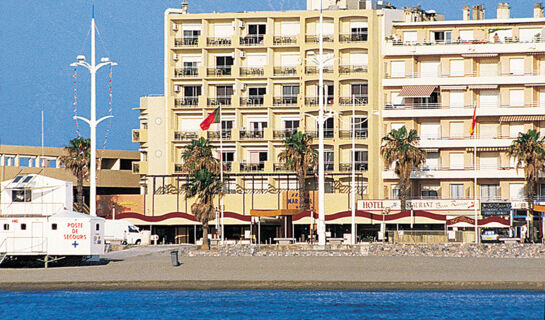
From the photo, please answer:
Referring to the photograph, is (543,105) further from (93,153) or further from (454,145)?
(93,153)

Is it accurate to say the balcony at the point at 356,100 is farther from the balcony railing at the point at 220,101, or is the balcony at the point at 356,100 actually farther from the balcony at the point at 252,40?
the balcony railing at the point at 220,101

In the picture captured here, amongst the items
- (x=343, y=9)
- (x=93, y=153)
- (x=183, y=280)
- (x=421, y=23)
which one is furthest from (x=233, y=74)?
(x=183, y=280)

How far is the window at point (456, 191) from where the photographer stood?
9525 cm

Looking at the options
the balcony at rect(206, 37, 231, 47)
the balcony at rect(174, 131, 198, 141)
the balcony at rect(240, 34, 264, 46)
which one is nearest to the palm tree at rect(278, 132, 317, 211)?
the balcony at rect(174, 131, 198, 141)

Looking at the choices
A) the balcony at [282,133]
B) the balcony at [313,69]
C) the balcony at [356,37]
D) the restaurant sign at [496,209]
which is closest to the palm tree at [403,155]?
the restaurant sign at [496,209]

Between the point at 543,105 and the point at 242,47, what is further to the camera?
the point at 242,47

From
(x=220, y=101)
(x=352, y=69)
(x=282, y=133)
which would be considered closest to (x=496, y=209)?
(x=352, y=69)

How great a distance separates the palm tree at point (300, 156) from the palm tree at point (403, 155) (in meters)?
6.75

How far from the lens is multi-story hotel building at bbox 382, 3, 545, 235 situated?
9438cm

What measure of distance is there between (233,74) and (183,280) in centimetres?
5895

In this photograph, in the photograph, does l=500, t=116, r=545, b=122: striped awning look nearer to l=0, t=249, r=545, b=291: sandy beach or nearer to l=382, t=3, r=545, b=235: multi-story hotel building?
l=382, t=3, r=545, b=235: multi-story hotel building

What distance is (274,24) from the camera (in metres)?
102

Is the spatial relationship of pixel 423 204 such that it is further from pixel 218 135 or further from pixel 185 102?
pixel 185 102

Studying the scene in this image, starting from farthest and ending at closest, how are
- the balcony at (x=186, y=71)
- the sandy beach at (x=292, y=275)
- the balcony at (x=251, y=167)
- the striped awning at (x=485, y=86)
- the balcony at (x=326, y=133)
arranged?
the balcony at (x=186, y=71) → the balcony at (x=251, y=167) → the balcony at (x=326, y=133) → the striped awning at (x=485, y=86) → the sandy beach at (x=292, y=275)
